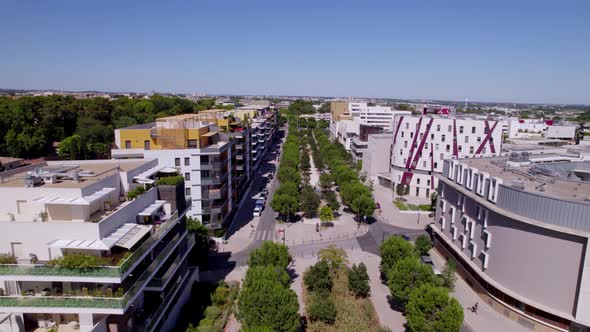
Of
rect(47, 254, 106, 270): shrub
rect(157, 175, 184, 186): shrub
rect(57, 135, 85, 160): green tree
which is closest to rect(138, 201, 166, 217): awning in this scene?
rect(157, 175, 184, 186): shrub

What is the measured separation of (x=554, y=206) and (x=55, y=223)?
33.3 metres

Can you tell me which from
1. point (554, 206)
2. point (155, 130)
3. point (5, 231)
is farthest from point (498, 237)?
point (155, 130)

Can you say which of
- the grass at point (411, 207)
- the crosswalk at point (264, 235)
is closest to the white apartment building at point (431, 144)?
the grass at point (411, 207)

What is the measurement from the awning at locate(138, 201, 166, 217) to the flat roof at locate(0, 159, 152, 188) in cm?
364

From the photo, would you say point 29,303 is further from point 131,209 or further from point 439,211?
point 439,211

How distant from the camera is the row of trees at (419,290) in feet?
87.6

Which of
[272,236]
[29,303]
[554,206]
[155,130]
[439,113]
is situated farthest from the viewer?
[439,113]

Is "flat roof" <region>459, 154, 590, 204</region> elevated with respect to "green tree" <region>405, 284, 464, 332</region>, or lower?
elevated

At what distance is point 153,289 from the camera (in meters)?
26.1

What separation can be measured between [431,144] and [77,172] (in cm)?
6210

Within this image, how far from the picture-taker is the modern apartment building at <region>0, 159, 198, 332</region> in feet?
64.2

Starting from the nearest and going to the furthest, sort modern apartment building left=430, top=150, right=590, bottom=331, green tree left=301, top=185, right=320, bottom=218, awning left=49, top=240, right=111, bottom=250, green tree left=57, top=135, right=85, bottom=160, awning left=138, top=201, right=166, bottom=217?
awning left=49, top=240, right=111, bottom=250, awning left=138, top=201, right=166, bottom=217, modern apartment building left=430, top=150, right=590, bottom=331, green tree left=301, top=185, right=320, bottom=218, green tree left=57, top=135, right=85, bottom=160

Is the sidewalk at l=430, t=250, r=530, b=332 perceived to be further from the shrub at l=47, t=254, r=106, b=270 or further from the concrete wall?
the shrub at l=47, t=254, r=106, b=270

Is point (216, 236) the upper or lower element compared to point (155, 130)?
lower
